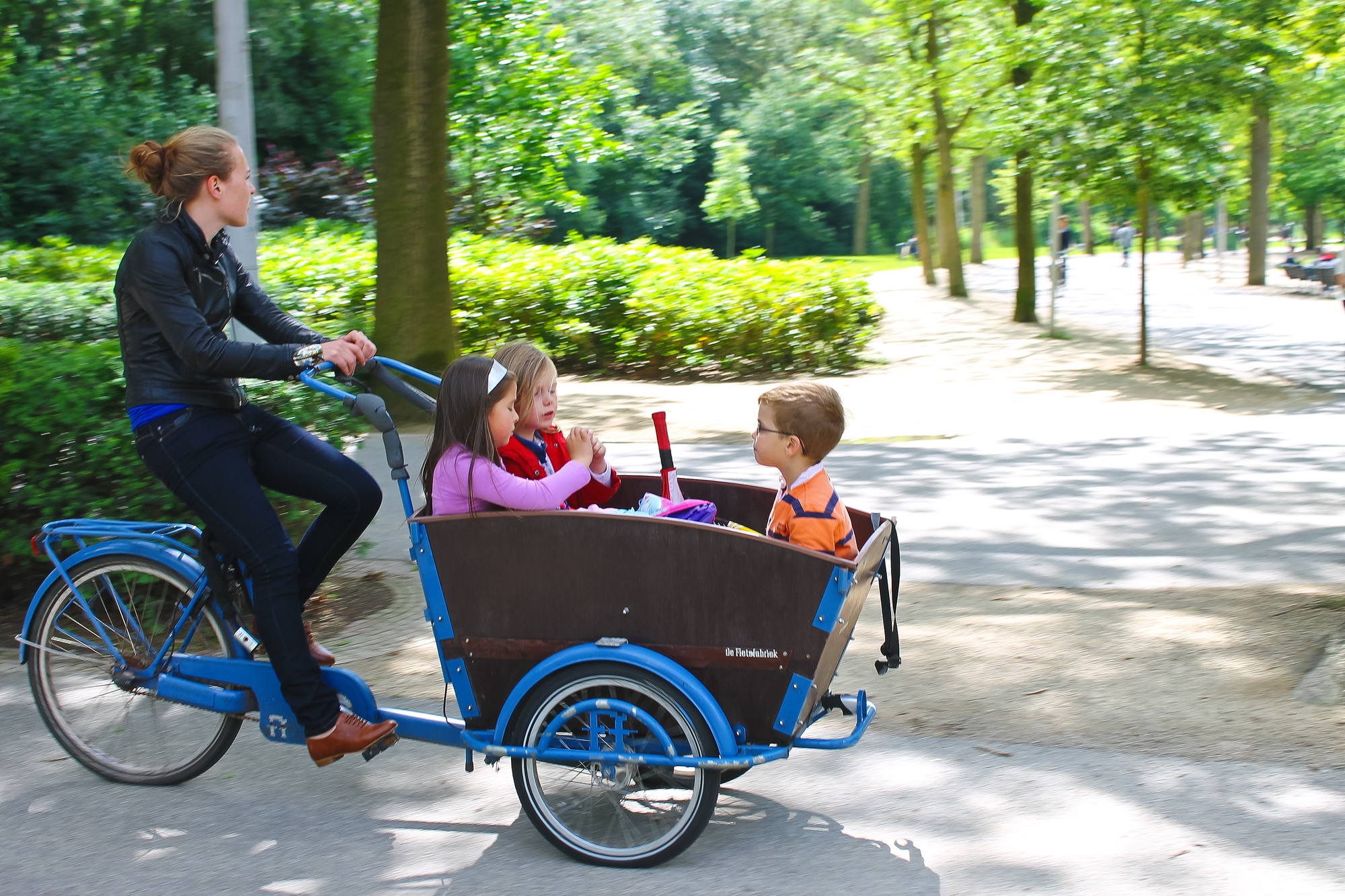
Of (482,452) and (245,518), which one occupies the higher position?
(482,452)

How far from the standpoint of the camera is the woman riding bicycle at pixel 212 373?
10.1 feet

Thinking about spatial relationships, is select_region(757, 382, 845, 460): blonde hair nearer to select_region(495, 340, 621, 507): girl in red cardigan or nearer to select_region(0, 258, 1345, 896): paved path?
select_region(495, 340, 621, 507): girl in red cardigan

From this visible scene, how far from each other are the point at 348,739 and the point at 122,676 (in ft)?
2.60

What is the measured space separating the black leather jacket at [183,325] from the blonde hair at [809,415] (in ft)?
4.16

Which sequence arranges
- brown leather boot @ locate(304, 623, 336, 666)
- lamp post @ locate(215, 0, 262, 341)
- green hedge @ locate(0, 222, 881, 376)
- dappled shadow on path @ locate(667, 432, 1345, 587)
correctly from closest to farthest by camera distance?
brown leather boot @ locate(304, 623, 336, 666) < dappled shadow on path @ locate(667, 432, 1345, 587) < lamp post @ locate(215, 0, 262, 341) < green hedge @ locate(0, 222, 881, 376)

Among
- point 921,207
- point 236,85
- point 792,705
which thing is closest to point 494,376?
point 792,705

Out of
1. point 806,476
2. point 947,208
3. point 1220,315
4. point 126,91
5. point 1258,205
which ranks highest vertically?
point 126,91

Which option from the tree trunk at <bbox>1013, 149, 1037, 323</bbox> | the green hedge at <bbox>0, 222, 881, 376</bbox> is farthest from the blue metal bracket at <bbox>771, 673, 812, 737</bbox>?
the tree trunk at <bbox>1013, 149, 1037, 323</bbox>

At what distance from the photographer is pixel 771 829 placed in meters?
3.27

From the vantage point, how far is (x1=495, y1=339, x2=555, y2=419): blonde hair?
133 inches

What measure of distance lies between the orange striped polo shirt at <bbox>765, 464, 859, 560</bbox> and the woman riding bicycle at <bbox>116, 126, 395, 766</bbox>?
1169 millimetres

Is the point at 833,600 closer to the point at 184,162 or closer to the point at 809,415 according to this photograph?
the point at 809,415

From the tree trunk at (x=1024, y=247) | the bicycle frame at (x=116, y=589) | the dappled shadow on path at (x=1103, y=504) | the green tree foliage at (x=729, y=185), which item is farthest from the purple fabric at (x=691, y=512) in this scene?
the green tree foliage at (x=729, y=185)

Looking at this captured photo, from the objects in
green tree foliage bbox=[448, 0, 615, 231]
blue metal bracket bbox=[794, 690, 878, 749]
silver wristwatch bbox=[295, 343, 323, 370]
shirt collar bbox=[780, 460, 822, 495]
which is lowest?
blue metal bracket bbox=[794, 690, 878, 749]
